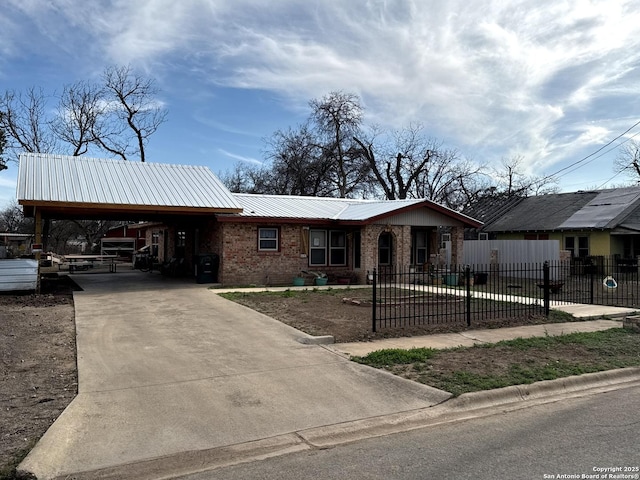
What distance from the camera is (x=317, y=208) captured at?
2344 cm

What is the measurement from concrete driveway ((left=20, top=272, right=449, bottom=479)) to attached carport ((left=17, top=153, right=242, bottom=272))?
7.83 meters

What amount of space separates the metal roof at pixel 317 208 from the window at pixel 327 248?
771 mm

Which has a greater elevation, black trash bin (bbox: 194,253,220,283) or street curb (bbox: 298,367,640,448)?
black trash bin (bbox: 194,253,220,283)

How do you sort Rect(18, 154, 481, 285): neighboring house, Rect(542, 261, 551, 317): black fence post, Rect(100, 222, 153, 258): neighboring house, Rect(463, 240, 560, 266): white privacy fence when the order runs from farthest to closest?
Rect(100, 222, 153, 258): neighboring house → Rect(463, 240, 560, 266): white privacy fence → Rect(18, 154, 481, 285): neighboring house → Rect(542, 261, 551, 317): black fence post

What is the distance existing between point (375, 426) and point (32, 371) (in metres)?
5.03

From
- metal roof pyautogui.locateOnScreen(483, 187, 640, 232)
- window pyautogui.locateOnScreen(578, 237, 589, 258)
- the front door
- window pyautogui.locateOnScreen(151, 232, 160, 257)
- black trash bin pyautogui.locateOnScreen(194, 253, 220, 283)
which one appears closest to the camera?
black trash bin pyautogui.locateOnScreen(194, 253, 220, 283)

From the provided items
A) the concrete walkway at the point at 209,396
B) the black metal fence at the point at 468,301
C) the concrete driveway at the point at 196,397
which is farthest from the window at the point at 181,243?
the concrete driveway at the point at 196,397

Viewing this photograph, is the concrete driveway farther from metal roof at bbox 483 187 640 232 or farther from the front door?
metal roof at bbox 483 187 640 232

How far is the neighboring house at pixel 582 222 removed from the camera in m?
26.2

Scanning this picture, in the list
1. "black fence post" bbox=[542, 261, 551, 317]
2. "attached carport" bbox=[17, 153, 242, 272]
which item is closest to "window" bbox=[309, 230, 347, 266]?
"attached carport" bbox=[17, 153, 242, 272]

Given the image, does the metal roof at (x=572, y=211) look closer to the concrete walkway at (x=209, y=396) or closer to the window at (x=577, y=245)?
the window at (x=577, y=245)

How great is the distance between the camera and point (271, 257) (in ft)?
66.4

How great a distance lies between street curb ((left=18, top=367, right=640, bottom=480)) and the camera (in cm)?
445

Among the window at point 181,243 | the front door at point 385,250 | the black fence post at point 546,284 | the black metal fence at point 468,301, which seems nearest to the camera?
the black metal fence at point 468,301
